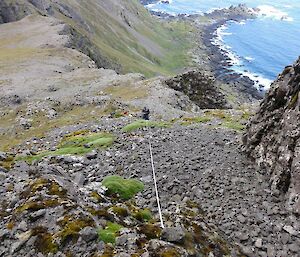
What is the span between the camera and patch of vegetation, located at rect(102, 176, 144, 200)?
19016 mm

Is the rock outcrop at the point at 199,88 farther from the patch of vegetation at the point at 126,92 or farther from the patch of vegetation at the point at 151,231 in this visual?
the patch of vegetation at the point at 151,231

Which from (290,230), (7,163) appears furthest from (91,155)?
(290,230)

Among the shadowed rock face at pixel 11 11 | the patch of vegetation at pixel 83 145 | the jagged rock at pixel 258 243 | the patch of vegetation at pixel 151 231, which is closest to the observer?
the patch of vegetation at pixel 151 231

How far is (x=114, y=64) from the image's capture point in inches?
4483

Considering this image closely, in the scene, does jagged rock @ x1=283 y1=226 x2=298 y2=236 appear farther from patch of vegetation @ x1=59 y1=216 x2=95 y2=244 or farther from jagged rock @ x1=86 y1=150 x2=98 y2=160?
jagged rock @ x1=86 y1=150 x2=98 y2=160

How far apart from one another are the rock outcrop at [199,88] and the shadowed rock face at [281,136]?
3588cm

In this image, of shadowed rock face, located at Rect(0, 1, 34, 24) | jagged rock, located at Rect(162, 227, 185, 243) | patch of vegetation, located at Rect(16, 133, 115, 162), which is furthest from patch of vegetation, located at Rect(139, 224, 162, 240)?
shadowed rock face, located at Rect(0, 1, 34, 24)

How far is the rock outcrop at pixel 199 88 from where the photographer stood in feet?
198

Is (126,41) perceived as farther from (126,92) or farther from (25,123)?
(25,123)

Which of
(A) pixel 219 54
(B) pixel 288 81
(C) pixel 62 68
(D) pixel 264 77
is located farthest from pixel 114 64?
(B) pixel 288 81

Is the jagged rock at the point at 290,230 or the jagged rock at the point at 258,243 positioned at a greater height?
the jagged rock at the point at 290,230

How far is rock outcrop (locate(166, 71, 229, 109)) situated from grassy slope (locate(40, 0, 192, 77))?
58186 millimetres

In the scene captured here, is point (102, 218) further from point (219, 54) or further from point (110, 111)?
point (219, 54)

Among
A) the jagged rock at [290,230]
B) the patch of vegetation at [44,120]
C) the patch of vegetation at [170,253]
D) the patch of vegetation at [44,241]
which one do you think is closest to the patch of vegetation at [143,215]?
the patch of vegetation at [170,253]
